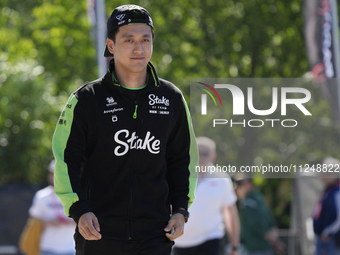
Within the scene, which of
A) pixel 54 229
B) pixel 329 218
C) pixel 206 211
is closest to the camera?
pixel 206 211

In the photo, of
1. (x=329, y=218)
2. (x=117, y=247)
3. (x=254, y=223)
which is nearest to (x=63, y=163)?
(x=117, y=247)

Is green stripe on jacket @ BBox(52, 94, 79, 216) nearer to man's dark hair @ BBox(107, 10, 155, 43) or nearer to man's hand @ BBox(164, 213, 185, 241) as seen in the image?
man's dark hair @ BBox(107, 10, 155, 43)

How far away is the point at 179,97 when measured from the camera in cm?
322

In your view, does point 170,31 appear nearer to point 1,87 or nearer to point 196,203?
point 1,87

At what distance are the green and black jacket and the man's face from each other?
0.40 feet

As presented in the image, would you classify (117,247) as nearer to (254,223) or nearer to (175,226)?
(175,226)

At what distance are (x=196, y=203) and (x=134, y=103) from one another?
3.46m

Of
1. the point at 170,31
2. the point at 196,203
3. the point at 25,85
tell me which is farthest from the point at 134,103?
the point at 170,31

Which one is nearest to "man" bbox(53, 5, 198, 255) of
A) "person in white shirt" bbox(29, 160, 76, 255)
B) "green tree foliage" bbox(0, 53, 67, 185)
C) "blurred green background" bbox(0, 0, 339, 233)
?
"person in white shirt" bbox(29, 160, 76, 255)

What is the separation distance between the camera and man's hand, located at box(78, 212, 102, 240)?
110 inches

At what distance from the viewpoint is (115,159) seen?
9.73 ft

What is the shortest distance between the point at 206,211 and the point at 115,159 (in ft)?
11.5

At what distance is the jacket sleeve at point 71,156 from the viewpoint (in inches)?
113

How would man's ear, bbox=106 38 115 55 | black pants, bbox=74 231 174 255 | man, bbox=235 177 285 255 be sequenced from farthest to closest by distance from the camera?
man, bbox=235 177 285 255 → man's ear, bbox=106 38 115 55 → black pants, bbox=74 231 174 255
